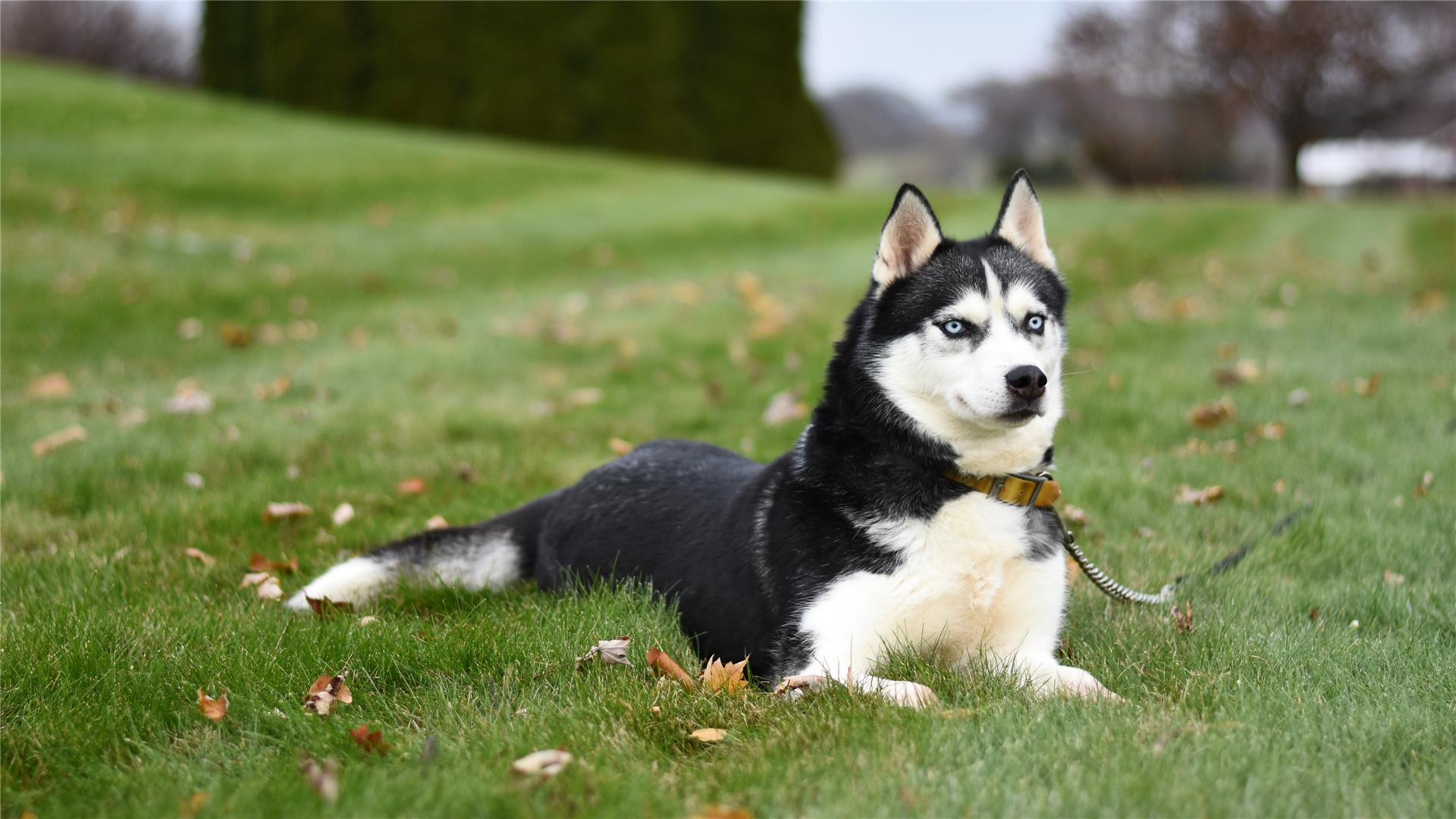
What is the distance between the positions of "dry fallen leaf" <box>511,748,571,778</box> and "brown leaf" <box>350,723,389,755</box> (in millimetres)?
395

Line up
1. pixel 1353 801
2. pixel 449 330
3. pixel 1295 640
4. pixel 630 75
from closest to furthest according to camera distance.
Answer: pixel 1353 801, pixel 1295 640, pixel 449 330, pixel 630 75

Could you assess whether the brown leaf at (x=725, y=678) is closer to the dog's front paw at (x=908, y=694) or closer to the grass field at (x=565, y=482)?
the grass field at (x=565, y=482)

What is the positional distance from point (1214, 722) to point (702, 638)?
1.62 metres

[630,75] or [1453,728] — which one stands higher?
[630,75]

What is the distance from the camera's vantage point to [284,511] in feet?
17.7

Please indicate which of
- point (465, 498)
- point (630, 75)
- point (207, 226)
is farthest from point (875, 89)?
point (465, 498)

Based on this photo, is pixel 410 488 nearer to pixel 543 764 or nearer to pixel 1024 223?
pixel 543 764

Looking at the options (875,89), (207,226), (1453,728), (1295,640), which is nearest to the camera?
(1453,728)

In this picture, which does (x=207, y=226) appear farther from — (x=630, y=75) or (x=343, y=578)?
(x=630, y=75)

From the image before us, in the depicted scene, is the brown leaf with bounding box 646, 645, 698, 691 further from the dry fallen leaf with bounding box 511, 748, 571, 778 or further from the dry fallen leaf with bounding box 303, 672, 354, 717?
the dry fallen leaf with bounding box 303, 672, 354, 717

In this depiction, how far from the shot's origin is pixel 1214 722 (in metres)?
2.94

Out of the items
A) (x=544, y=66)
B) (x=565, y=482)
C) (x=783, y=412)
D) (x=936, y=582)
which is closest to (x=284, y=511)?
(x=565, y=482)

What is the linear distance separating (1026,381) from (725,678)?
4.21ft

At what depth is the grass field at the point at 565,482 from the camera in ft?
9.05
